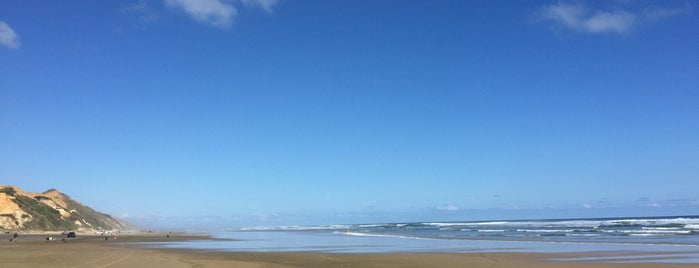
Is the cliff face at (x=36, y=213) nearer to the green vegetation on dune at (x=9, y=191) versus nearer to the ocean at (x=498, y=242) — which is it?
the green vegetation on dune at (x=9, y=191)

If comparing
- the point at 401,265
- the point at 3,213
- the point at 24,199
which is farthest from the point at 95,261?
the point at 24,199

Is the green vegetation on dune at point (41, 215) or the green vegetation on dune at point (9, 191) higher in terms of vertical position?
the green vegetation on dune at point (9, 191)

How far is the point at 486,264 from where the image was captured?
21547 millimetres

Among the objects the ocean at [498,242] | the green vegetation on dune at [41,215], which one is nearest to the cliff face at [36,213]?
the green vegetation on dune at [41,215]

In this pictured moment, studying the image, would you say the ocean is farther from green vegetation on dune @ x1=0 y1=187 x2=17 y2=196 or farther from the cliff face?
green vegetation on dune @ x1=0 y1=187 x2=17 y2=196

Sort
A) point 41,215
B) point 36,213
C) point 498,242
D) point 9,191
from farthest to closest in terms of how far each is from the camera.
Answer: point 9,191 → point 41,215 → point 36,213 → point 498,242

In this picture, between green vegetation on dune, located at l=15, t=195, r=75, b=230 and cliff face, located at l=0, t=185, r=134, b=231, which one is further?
green vegetation on dune, located at l=15, t=195, r=75, b=230

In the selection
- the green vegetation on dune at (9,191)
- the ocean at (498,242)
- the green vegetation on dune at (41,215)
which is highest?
the green vegetation on dune at (9,191)

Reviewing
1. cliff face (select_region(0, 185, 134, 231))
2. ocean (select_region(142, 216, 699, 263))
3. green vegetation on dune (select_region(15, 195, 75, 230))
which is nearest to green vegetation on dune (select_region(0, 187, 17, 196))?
cliff face (select_region(0, 185, 134, 231))

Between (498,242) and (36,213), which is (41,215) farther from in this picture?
(498,242)

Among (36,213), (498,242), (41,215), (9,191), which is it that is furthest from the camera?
(9,191)

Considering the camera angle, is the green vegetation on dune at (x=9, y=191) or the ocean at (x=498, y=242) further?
the green vegetation on dune at (x=9, y=191)

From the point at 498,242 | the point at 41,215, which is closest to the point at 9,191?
the point at 41,215

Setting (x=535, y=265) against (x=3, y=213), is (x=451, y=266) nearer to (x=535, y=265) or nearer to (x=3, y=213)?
(x=535, y=265)
